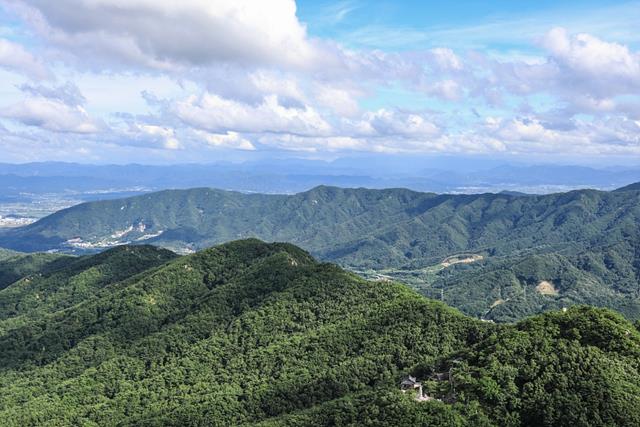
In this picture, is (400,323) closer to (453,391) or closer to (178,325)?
(453,391)

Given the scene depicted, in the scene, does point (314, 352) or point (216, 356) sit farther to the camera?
point (216, 356)

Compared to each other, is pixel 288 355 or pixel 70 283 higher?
pixel 288 355

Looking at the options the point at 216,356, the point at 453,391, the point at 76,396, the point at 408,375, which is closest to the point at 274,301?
the point at 216,356

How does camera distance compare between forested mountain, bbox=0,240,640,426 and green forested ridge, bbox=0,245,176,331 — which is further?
green forested ridge, bbox=0,245,176,331

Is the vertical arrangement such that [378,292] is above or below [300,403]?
above

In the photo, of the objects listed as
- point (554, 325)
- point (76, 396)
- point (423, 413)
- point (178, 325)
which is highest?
point (554, 325)

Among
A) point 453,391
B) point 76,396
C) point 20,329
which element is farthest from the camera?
point 20,329

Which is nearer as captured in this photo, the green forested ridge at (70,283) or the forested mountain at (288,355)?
the forested mountain at (288,355)

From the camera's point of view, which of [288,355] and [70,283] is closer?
[288,355]
